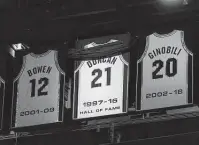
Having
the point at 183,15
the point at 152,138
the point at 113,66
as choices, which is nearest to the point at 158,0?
the point at 183,15

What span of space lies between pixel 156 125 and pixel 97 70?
0.97 meters

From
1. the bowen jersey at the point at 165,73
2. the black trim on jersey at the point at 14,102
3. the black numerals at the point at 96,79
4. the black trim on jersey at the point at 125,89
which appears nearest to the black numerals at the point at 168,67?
the bowen jersey at the point at 165,73

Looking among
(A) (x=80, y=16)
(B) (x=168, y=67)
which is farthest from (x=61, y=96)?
(B) (x=168, y=67)

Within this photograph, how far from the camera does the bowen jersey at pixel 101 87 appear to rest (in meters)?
9.05

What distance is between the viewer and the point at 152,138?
8672mm

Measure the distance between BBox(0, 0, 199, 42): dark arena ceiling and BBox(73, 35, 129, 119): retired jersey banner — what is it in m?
0.24

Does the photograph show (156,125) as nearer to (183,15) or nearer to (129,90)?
(129,90)

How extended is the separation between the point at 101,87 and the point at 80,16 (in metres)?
0.98

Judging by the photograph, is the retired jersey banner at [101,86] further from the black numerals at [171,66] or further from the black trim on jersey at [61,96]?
the black numerals at [171,66]

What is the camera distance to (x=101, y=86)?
922cm

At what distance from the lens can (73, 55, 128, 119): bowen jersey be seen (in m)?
9.05

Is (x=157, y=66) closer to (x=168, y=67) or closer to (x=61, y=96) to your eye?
(x=168, y=67)

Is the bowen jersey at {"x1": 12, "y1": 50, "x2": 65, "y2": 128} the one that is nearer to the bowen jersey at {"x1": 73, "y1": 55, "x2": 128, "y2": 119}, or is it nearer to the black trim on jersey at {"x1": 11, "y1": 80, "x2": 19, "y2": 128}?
the black trim on jersey at {"x1": 11, "y1": 80, "x2": 19, "y2": 128}

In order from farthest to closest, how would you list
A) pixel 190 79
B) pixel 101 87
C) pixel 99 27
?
pixel 99 27
pixel 101 87
pixel 190 79
